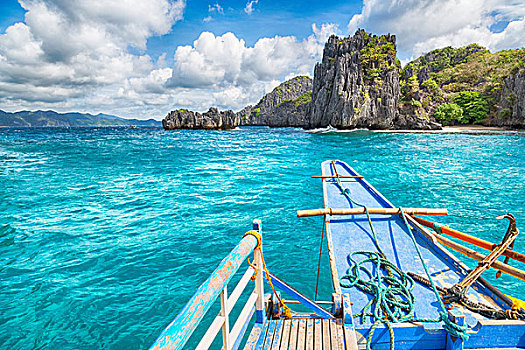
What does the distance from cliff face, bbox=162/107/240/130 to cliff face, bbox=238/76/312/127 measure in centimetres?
4201

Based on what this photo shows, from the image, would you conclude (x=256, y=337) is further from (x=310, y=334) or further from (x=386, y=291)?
(x=386, y=291)

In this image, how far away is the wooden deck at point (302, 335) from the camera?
253 centimetres

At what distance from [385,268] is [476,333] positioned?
156 cm

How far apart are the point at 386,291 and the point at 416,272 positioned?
1.01 meters

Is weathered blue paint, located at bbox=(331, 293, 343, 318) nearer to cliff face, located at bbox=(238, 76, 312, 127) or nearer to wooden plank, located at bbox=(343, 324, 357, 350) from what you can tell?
wooden plank, located at bbox=(343, 324, 357, 350)

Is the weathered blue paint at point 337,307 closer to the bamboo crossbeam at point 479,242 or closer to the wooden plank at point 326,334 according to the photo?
the wooden plank at point 326,334

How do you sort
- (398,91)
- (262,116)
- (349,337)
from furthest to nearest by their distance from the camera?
(262,116) < (398,91) < (349,337)

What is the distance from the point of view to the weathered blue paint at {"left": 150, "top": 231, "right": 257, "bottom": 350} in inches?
44.1

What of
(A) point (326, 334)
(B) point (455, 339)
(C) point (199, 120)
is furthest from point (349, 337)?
(C) point (199, 120)

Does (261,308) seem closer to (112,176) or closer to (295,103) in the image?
(112,176)

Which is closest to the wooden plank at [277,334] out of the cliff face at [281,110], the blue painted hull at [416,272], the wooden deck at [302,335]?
the wooden deck at [302,335]

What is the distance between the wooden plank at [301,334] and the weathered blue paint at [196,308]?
1233mm

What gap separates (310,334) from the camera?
8.80ft

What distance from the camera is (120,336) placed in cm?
469
